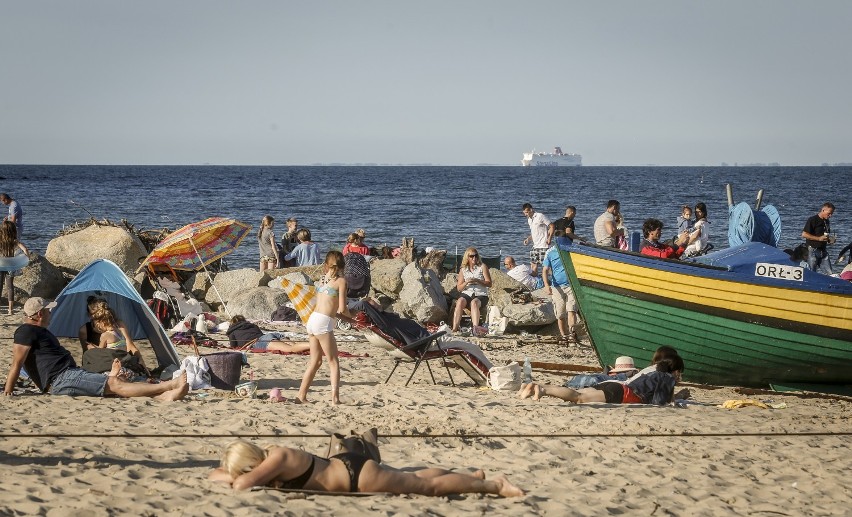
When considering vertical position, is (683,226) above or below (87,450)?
above

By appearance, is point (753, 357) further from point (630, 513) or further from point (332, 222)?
point (332, 222)

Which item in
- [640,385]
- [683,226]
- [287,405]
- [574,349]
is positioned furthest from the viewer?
[683,226]

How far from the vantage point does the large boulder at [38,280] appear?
16.3 metres

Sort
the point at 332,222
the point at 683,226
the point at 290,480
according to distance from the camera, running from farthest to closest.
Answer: the point at 332,222 → the point at 683,226 → the point at 290,480

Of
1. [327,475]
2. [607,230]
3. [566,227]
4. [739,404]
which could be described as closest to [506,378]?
[739,404]

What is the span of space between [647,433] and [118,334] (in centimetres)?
486

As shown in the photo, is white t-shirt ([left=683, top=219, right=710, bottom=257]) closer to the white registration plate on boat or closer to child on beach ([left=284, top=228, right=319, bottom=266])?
the white registration plate on boat

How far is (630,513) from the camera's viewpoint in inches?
243

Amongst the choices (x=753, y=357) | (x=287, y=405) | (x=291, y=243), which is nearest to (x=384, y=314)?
(x=287, y=405)

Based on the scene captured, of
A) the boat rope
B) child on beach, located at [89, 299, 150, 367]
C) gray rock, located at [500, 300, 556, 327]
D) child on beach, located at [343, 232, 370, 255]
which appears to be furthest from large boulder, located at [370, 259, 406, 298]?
the boat rope

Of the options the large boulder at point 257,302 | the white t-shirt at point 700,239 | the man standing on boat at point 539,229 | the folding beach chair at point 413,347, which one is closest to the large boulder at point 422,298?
the large boulder at point 257,302

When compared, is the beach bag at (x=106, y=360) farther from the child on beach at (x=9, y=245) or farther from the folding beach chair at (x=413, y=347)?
the child on beach at (x=9, y=245)

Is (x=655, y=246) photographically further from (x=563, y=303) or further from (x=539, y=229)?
(x=539, y=229)

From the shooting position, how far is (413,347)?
998 cm
